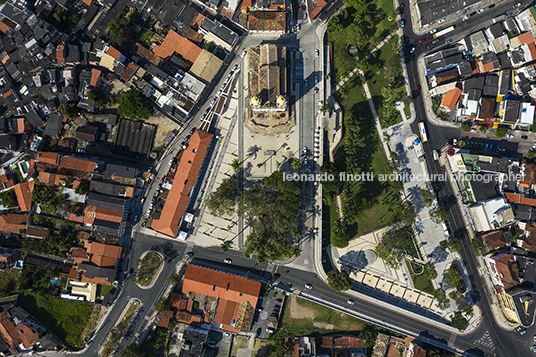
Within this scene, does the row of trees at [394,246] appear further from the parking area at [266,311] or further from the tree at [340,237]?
the parking area at [266,311]

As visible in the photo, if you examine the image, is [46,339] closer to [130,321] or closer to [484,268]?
[130,321]

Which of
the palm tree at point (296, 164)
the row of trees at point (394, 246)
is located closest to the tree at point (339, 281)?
the row of trees at point (394, 246)

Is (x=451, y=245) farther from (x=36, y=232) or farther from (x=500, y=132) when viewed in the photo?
(x=36, y=232)

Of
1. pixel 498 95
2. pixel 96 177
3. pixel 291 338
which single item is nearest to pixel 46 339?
pixel 96 177

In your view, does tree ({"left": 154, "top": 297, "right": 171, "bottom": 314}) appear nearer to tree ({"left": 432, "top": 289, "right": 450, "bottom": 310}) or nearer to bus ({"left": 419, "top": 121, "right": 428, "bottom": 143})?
tree ({"left": 432, "top": 289, "right": 450, "bottom": 310})

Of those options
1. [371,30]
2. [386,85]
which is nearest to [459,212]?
[386,85]

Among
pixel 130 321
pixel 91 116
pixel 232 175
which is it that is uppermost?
pixel 91 116
